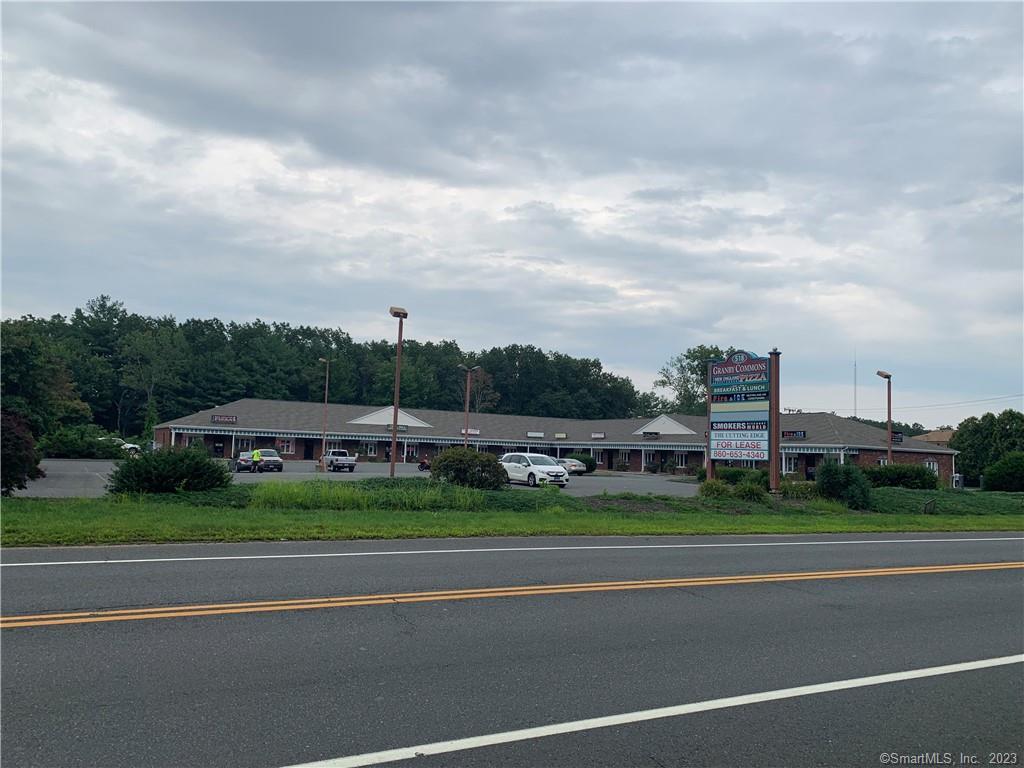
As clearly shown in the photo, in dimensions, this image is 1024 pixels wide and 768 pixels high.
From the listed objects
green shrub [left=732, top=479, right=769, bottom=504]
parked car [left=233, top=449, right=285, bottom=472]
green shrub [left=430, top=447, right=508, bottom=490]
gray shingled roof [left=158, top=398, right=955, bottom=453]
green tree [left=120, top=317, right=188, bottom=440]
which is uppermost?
green tree [left=120, top=317, right=188, bottom=440]

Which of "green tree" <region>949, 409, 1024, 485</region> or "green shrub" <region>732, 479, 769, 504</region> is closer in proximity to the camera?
"green shrub" <region>732, 479, 769, 504</region>

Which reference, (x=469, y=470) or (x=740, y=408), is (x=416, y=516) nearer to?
(x=469, y=470)

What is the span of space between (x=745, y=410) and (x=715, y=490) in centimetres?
319

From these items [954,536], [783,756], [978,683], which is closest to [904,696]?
[978,683]

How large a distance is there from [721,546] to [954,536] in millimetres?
8137

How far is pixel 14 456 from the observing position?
18.8 meters

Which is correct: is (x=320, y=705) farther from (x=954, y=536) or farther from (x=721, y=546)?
(x=954, y=536)

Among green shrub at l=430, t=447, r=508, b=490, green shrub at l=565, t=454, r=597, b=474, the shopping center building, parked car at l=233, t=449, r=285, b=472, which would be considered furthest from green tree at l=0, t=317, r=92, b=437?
green shrub at l=565, t=454, r=597, b=474

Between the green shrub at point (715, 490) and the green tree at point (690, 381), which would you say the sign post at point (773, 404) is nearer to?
the green shrub at point (715, 490)

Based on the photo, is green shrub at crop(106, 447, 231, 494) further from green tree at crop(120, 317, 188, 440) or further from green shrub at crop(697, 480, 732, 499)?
green tree at crop(120, 317, 188, 440)

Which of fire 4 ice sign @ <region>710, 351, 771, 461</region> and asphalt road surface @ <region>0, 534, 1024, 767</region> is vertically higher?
fire 4 ice sign @ <region>710, 351, 771, 461</region>

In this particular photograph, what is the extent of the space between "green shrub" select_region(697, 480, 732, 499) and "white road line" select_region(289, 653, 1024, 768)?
19.4 metres

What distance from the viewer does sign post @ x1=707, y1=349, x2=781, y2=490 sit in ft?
90.5

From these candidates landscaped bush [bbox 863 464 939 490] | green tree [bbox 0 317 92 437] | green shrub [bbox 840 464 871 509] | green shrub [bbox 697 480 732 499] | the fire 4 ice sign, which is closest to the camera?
green shrub [bbox 697 480 732 499]
